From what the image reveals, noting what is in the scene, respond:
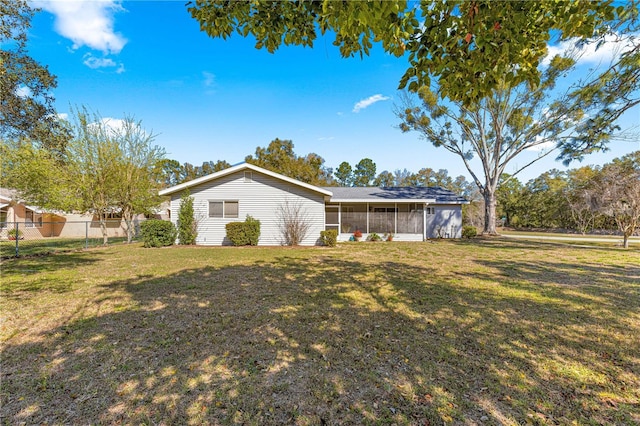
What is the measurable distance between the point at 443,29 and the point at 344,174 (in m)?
51.5

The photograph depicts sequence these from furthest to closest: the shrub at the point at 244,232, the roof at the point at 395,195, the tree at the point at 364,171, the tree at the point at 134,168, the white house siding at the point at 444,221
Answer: the tree at the point at 364,171 → the white house siding at the point at 444,221 → the roof at the point at 395,195 → the tree at the point at 134,168 → the shrub at the point at 244,232

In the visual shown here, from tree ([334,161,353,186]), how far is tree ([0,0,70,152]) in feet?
157

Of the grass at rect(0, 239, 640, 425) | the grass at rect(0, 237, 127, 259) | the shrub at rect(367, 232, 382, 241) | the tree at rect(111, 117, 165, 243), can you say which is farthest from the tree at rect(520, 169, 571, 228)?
the grass at rect(0, 237, 127, 259)

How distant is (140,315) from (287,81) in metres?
11.5

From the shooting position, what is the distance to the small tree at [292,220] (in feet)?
44.7

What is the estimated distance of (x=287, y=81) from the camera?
12.5 metres

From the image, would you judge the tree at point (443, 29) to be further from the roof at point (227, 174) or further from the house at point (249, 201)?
the house at point (249, 201)

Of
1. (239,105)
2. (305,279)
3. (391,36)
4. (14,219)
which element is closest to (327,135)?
(239,105)

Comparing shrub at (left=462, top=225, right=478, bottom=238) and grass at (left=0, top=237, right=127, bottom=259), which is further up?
shrub at (left=462, top=225, right=478, bottom=238)

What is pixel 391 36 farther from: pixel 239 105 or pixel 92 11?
pixel 239 105

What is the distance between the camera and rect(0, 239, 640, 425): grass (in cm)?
217

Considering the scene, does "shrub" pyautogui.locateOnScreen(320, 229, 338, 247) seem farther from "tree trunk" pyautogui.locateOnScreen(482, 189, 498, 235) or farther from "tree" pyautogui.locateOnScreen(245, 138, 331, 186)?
"tree" pyautogui.locateOnScreen(245, 138, 331, 186)

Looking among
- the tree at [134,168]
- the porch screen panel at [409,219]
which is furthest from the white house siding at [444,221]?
the tree at [134,168]

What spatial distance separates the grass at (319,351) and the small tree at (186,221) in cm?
688
